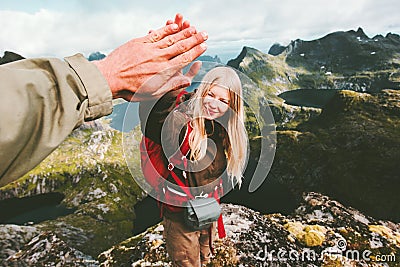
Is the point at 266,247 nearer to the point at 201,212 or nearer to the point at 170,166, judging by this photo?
the point at 201,212

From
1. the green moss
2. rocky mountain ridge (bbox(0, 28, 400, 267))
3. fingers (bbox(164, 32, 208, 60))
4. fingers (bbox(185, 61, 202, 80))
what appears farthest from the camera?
the green moss

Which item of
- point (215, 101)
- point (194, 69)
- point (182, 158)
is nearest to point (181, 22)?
point (194, 69)

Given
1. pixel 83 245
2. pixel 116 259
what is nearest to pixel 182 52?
pixel 116 259

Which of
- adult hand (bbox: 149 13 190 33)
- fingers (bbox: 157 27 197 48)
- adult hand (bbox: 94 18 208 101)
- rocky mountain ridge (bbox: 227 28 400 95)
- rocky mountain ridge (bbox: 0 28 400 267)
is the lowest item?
rocky mountain ridge (bbox: 0 28 400 267)

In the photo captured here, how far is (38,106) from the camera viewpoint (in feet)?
5.24

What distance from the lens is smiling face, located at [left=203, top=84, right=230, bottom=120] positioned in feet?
14.5

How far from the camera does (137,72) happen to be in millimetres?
2381

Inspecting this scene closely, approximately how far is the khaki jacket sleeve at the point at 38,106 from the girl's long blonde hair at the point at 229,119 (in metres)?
2.43

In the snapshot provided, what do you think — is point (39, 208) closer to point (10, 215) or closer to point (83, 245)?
point (10, 215)

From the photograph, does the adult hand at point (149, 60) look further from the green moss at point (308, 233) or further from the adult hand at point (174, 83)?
the green moss at point (308, 233)

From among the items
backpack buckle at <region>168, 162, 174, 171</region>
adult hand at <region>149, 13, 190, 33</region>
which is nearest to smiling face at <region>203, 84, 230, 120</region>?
backpack buckle at <region>168, 162, 174, 171</region>

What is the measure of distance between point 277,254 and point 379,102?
67.9 m

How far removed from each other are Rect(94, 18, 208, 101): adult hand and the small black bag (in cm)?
279

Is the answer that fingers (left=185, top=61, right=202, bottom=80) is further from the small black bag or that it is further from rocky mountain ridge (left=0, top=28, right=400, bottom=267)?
the small black bag
